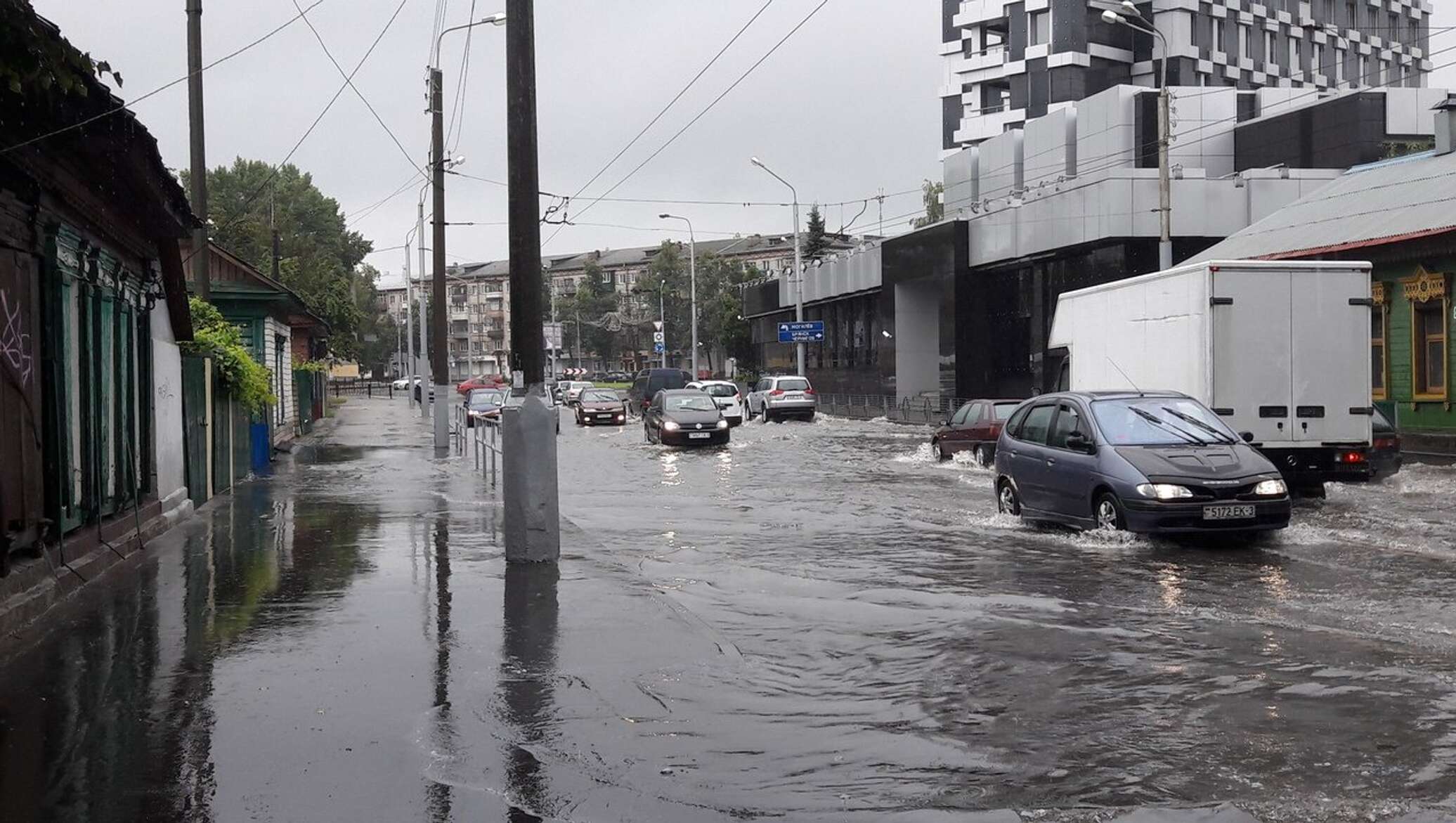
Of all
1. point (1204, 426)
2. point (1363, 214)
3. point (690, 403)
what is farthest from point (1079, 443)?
point (690, 403)

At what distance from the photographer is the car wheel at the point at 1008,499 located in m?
16.2

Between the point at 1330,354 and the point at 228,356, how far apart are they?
15834 millimetres

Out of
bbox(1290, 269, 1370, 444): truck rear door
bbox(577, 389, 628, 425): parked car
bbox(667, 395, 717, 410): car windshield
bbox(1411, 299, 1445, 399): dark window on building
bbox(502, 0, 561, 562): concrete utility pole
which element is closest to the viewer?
bbox(502, 0, 561, 562): concrete utility pole

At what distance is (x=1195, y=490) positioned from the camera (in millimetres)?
13086

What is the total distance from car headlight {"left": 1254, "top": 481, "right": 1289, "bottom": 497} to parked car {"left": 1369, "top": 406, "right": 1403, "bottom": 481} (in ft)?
30.1

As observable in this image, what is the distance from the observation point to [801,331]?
206 feet

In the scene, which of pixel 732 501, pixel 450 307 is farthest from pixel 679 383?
pixel 450 307

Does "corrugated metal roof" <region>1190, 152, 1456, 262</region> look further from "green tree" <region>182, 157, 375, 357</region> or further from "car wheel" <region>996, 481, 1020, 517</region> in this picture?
"green tree" <region>182, 157, 375, 357</region>

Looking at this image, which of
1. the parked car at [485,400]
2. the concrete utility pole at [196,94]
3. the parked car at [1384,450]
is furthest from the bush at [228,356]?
the parked car at [485,400]

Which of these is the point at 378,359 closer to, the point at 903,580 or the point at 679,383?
the point at 679,383

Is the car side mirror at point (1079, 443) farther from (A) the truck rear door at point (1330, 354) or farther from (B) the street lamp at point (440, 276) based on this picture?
(B) the street lamp at point (440, 276)

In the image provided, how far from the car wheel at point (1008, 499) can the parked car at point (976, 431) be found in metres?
9.16

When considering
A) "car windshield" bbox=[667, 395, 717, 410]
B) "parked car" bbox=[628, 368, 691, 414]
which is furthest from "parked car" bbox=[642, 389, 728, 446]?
"parked car" bbox=[628, 368, 691, 414]

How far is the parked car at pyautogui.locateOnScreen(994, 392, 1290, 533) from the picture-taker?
1309cm
